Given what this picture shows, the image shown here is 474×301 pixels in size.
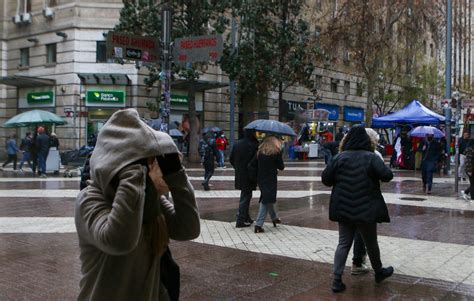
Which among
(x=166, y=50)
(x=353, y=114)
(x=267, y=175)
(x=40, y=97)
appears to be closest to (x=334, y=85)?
(x=353, y=114)

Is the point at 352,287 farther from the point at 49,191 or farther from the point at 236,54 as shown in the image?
the point at 236,54

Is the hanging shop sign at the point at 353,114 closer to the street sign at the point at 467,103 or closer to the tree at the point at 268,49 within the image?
the tree at the point at 268,49

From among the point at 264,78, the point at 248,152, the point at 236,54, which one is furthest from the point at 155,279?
the point at 264,78

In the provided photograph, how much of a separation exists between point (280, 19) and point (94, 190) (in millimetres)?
28088

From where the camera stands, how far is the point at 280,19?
95.6ft

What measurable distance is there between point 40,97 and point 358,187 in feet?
89.4

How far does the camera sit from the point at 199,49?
26.8 ft

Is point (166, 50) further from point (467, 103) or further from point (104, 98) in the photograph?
point (104, 98)

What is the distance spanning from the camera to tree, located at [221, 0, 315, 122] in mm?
25688

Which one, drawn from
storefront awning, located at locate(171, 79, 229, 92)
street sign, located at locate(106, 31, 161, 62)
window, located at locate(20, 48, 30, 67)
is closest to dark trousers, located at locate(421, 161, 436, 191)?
street sign, located at locate(106, 31, 161, 62)

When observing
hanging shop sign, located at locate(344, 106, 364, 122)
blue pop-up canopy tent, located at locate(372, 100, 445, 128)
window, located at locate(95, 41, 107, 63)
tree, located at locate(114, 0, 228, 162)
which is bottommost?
blue pop-up canopy tent, located at locate(372, 100, 445, 128)

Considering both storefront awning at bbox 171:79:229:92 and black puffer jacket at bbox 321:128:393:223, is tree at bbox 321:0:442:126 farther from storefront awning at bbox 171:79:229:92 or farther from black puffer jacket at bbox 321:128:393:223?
black puffer jacket at bbox 321:128:393:223

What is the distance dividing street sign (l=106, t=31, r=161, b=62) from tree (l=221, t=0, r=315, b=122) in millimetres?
17359

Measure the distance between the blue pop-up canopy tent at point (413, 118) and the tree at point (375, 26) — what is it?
17.6 feet
